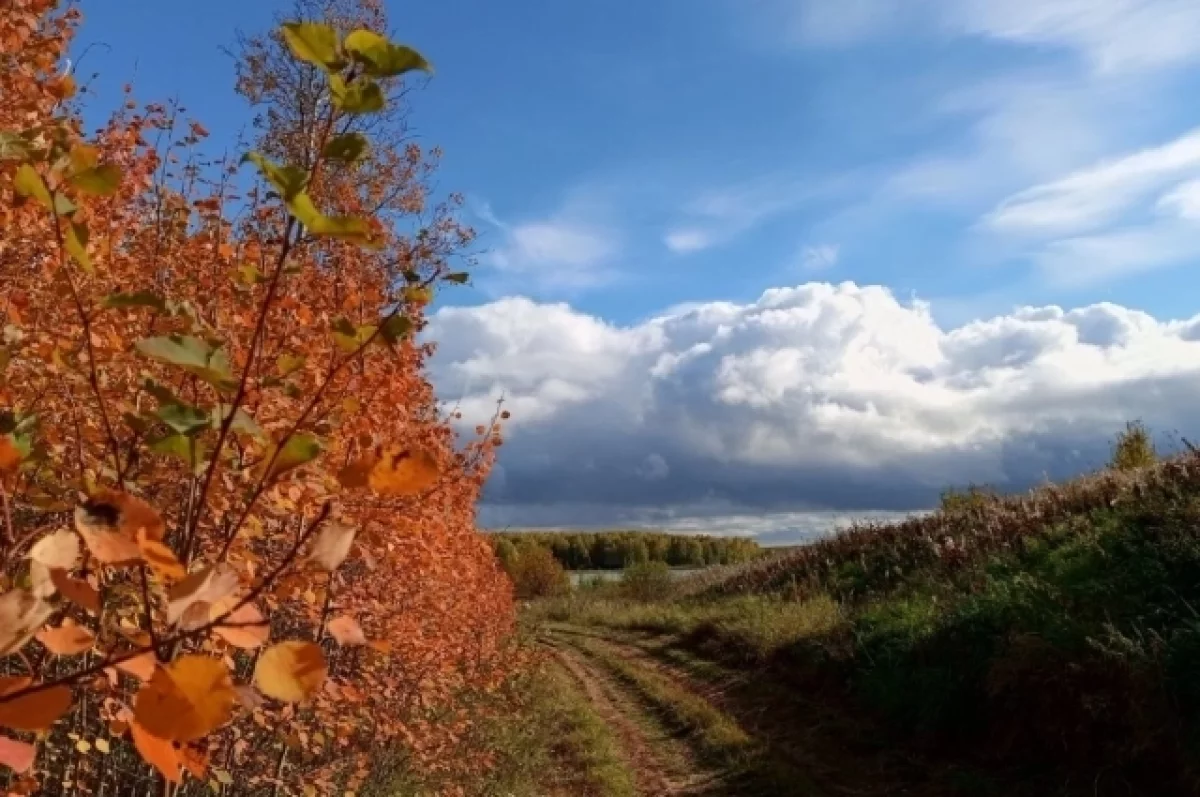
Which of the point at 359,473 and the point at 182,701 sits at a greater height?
the point at 359,473

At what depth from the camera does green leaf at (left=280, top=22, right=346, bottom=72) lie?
1.16m

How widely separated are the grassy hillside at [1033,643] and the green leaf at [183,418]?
7793 millimetres

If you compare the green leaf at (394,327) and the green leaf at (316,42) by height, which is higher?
the green leaf at (316,42)

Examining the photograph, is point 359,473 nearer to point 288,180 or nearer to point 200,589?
point 200,589

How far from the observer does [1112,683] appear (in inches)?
312

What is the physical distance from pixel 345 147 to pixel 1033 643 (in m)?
9.18

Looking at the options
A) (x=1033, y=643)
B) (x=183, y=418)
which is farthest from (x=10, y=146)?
(x=1033, y=643)

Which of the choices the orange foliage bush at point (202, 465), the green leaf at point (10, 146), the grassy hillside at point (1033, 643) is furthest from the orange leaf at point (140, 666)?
the grassy hillside at point (1033, 643)

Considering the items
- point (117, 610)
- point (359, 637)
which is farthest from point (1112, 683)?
point (359, 637)

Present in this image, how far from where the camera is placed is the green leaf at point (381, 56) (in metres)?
1.17

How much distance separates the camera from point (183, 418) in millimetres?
1265

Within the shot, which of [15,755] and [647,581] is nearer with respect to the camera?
[15,755]

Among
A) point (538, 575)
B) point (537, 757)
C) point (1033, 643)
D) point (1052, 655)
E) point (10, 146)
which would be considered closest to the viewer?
point (10, 146)

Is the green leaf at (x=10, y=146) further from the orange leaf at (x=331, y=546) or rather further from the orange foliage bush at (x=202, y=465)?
the orange leaf at (x=331, y=546)
